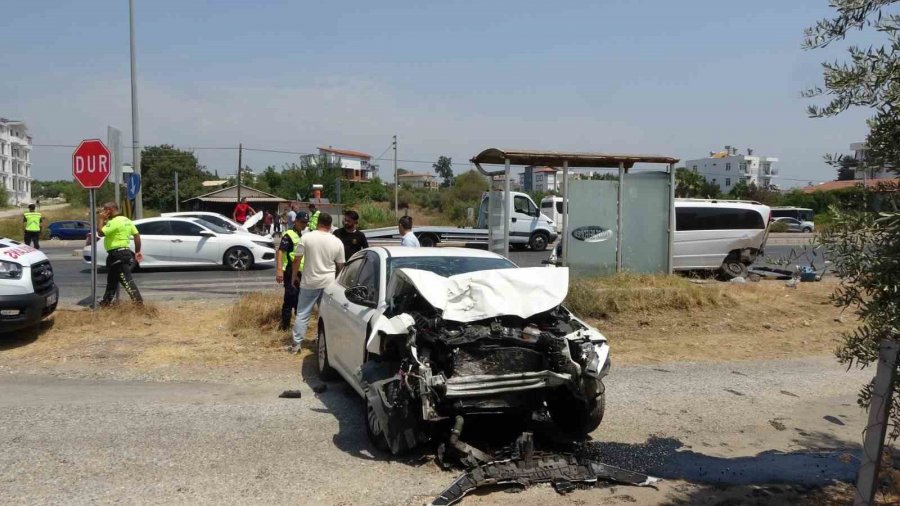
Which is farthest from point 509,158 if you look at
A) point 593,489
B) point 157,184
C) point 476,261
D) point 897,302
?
point 157,184

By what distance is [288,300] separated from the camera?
965 cm

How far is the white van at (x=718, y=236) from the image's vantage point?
1706cm

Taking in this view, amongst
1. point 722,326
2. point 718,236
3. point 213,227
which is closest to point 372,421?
point 722,326

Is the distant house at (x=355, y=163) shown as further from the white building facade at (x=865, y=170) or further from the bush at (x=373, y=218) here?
the white building facade at (x=865, y=170)

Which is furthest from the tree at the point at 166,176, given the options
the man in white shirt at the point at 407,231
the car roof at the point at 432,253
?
the car roof at the point at 432,253

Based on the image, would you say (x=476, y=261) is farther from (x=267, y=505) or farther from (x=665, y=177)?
(x=665, y=177)

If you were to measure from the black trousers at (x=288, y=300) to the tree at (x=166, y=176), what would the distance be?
59672 millimetres

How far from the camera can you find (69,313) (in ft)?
34.0

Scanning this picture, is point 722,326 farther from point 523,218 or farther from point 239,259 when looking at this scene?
point 523,218

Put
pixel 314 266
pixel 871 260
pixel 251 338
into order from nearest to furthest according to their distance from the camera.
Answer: pixel 871 260, pixel 314 266, pixel 251 338

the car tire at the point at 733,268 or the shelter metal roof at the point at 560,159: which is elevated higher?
the shelter metal roof at the point at 560,159

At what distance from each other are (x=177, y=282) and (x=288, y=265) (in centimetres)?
Answer: 796

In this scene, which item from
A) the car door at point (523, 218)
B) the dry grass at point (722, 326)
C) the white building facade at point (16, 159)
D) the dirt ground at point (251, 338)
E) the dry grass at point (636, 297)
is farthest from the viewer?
the white building facade at point (16, 159)

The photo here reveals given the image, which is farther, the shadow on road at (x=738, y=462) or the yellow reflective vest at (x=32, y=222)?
the yellow reflective vest at (x=32, y=222)
